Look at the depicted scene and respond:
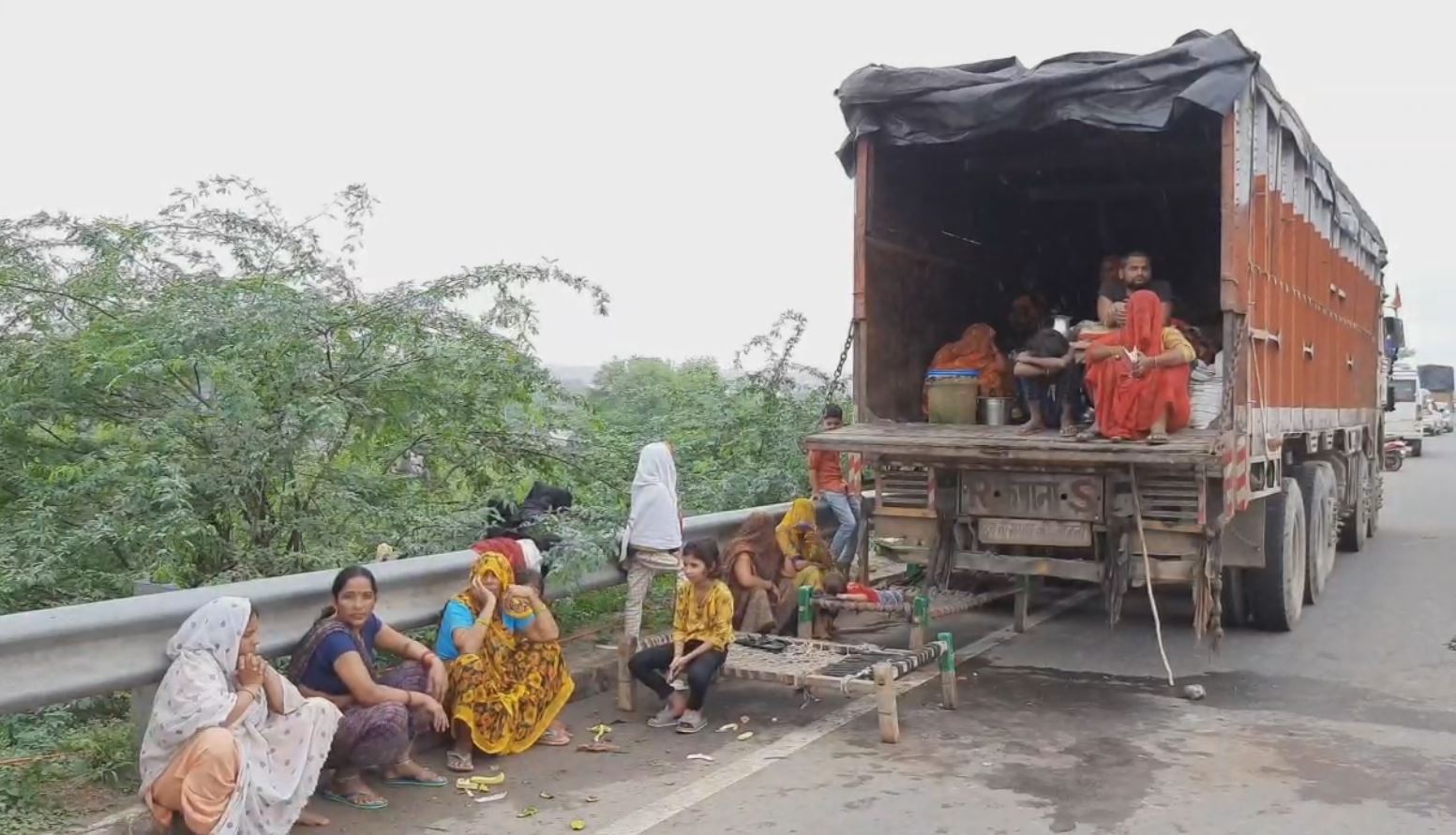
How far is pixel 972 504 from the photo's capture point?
6.95 m

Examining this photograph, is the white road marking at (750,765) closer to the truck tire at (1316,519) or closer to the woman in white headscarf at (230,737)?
the woman in white headscarf at (230,737)

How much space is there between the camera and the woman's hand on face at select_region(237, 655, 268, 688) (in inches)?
164

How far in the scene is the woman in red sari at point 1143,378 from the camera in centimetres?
645

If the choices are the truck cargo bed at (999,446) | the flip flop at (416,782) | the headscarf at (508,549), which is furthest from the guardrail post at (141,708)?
the truck cargo bed at (999,446)

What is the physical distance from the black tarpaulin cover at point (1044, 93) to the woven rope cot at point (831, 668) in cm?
288

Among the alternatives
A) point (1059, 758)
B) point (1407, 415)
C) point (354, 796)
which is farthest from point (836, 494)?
point (1407, 415)

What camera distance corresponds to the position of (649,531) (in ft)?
21.4

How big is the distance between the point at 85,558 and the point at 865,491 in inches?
173

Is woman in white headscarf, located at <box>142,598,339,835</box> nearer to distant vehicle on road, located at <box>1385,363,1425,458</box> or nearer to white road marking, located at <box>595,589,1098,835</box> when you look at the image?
white road marking, located at <box>595,589,1098,835</box>

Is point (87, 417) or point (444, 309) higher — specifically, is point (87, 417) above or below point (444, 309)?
below

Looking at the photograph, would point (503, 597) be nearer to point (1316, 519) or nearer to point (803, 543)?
point (803, 543)

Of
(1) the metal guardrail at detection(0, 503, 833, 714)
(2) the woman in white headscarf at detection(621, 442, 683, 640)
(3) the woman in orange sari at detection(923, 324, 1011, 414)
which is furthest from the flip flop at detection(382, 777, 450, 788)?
(3) the woman in orange sari at detection(923, 324, 1011, 414)

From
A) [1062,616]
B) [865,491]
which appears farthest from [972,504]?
[1062,616]

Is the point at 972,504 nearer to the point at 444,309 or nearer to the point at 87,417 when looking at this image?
the point at 444,309
